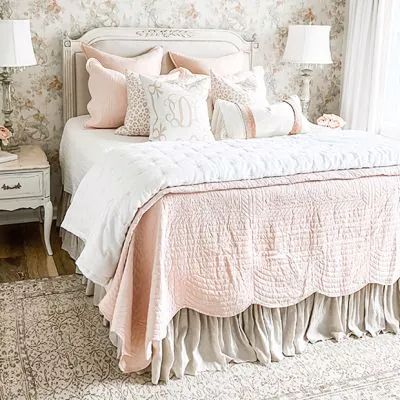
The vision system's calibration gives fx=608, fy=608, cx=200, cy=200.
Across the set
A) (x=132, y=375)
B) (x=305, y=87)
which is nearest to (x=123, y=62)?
(x=305, y=87)

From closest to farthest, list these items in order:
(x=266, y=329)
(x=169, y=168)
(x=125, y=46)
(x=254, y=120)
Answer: (x=169, y=168), (x=266, y=329), (x=254, y=120), (x=125, y=46)

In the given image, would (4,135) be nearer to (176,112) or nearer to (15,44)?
(15,44)

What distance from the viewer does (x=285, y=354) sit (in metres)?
2.63

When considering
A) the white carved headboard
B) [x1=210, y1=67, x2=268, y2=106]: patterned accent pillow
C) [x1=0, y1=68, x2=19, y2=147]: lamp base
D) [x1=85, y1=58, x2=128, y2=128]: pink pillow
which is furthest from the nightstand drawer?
[x1=210, y1=67, x2=268, y2=106]: patterned accent pillow

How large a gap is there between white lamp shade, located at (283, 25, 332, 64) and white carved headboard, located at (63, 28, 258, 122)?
464 mm

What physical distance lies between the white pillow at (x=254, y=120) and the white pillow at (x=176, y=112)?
90 mm

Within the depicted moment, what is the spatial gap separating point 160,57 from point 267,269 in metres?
2.02

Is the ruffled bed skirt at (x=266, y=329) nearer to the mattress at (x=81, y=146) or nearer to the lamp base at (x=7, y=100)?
the mattress at (x=81, y=146)

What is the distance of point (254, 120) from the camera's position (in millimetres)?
3221

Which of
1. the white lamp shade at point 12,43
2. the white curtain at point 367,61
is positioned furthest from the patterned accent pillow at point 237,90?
the white lamp shade at point 12,43

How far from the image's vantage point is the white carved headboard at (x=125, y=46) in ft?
13.0

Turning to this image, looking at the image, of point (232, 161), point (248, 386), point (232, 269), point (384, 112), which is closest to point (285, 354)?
point (248, 386)

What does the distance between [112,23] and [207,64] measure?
69cm

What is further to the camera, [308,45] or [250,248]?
[308,45]
